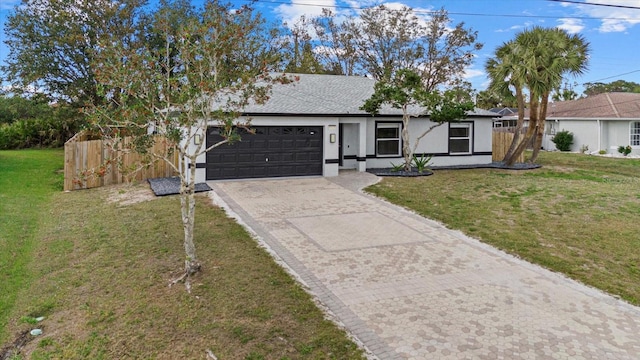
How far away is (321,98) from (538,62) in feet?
29.6

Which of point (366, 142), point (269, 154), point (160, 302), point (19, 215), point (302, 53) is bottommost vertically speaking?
point (160, 302)

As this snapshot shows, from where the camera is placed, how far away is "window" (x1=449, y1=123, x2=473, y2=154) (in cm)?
2106

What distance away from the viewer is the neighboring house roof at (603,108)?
2889 cm

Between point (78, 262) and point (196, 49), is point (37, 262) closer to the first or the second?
point (78, 262)

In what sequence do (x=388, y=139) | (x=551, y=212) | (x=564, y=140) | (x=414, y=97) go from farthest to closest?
(x=564, y=140) < (x=388, y=139) < (x=414, y=97) < (x=551, y=212)

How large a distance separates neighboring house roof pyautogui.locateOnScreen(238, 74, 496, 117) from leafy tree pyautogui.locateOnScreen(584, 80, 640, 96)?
56462mm

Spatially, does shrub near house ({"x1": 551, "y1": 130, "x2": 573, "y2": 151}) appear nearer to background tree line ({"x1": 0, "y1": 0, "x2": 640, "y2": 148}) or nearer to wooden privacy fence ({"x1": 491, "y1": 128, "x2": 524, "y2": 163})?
background tree line ({"x1": 0, "y1": 0, "x2": 640, "y2": 148})

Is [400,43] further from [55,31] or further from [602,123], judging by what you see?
[55,31]

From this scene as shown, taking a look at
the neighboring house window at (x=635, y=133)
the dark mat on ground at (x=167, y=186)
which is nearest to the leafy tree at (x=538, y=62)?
the neighboring house window at (x=635, y=133)

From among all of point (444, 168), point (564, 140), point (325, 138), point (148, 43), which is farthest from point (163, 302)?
point (564, 140)

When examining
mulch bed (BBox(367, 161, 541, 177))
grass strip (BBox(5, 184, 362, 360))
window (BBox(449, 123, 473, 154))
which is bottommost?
grass strip (BBox(5, 184, 362, 360))

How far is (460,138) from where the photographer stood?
69.7 ft

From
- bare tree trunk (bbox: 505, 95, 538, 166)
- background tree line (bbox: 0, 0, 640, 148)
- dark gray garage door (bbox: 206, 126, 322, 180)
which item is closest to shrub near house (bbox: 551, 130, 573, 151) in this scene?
background tree line (bbox: 0, 0, 640, 148)

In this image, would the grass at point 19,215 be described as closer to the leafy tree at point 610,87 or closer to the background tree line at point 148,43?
the background tree line at point 148,43
